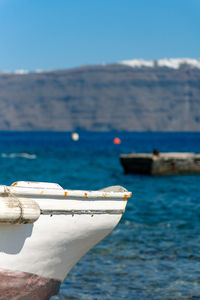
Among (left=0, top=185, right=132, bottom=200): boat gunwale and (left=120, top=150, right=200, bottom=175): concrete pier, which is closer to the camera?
(left=0, top=185, right=132, bottom=200): boat gunwale

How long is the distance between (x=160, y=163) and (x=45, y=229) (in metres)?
29.3

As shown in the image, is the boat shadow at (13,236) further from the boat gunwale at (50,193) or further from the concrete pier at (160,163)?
the concrete pier at (160,163)

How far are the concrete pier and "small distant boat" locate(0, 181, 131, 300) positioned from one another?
90.1 ft

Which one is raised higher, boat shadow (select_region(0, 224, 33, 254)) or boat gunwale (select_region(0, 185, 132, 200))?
boat gunwale (select_region(0, 185, 132, 200))

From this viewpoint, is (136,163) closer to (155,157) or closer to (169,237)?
(155,157)

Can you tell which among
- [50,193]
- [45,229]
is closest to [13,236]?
[45,229]

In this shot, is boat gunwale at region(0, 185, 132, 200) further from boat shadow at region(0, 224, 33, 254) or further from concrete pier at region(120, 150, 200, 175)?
concrete pier at region(120, 150, 200, 175)

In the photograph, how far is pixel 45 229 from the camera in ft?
22.8

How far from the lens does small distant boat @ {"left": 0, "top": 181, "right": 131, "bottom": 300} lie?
6.56 metres

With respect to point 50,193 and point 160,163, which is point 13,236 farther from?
point 160,163

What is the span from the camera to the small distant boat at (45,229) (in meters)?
6.56

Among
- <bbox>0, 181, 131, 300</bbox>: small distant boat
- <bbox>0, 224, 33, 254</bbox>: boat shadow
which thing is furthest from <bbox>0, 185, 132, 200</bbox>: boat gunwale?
<bbox>0, 224, 33, 254</bbox>: boat shadow

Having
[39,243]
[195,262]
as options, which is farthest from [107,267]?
[39,243]

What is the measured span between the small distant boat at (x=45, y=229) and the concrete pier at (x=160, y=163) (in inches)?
1081
